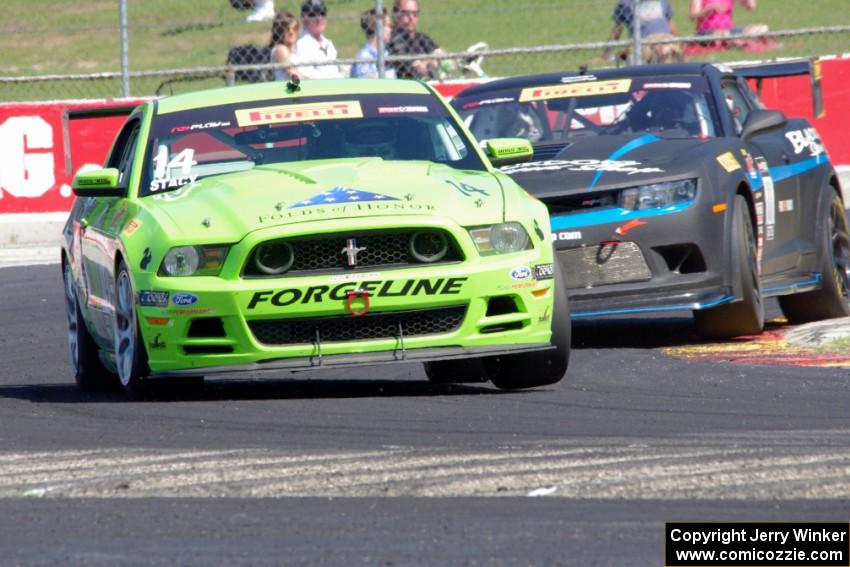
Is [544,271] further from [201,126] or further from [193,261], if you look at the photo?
[201,126]

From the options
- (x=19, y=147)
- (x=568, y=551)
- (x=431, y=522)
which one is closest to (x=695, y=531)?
(x=568, y=551)

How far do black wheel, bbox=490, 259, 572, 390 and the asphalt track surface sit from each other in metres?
0.10

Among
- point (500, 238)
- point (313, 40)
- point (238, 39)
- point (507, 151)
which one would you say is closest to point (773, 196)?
point (507, 151)

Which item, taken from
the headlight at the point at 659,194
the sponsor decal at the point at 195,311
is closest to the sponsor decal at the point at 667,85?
the headlight at the point at 659,194

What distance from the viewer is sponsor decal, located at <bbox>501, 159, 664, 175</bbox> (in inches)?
367

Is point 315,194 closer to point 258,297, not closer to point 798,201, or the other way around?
point 258,297

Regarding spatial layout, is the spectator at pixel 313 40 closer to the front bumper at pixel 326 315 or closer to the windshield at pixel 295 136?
the windshield at pixel 295 136

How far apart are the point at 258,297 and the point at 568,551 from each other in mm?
2854

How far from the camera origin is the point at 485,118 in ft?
35.2

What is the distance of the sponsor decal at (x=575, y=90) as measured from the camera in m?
10.5

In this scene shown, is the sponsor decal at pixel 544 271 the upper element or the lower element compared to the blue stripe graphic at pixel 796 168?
upper

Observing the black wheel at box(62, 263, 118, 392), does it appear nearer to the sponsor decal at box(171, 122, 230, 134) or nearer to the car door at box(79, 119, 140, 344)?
the car door at box(79, 119, 140, 344)

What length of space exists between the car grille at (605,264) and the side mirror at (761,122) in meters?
1.14

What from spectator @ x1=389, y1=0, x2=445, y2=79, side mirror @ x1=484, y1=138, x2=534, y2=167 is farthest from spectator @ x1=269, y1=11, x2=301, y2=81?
side mirror @ x1=484, y1=138, x2=534, y2=167
